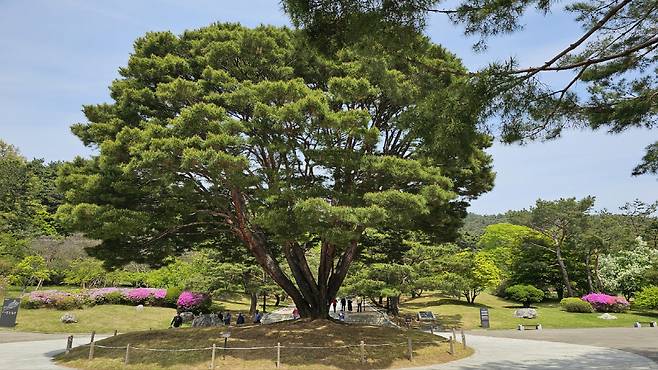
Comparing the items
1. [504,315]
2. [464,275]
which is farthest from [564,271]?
[464,275]

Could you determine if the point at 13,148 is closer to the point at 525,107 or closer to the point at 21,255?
the point at 21,255

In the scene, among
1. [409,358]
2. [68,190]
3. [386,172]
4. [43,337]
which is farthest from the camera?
[43,337]

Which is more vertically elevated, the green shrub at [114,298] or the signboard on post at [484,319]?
the green shrub at [114,298]

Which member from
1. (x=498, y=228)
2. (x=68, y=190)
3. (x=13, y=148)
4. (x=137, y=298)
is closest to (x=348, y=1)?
(x=68, y=190)

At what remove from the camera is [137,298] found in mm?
30453

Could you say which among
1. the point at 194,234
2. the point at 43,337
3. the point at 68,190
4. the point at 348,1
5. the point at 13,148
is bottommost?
the point at 43,337

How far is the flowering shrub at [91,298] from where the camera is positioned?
2733cm

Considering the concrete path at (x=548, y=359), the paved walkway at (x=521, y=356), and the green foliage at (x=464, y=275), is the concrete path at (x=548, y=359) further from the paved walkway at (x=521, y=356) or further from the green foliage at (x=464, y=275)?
the green foliage at (x=464, y=275)

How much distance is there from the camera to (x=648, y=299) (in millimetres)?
31719

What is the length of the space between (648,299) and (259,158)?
3223 cm

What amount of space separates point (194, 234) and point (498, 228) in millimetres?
52220

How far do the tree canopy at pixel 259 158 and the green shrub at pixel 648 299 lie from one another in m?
25.0

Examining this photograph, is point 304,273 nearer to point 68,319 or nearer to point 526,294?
point 68,319

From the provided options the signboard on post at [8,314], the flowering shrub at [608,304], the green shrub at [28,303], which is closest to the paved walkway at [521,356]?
the signboard on post at [8,314]
